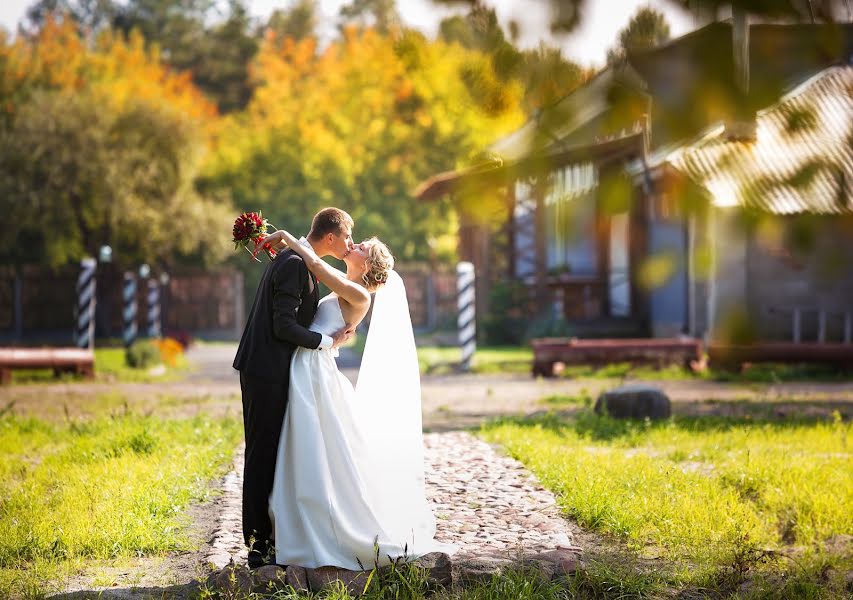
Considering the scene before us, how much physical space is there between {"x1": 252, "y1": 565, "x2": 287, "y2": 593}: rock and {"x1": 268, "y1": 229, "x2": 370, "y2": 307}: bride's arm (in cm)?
140

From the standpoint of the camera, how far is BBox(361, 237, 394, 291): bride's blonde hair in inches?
233

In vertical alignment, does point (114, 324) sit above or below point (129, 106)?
below

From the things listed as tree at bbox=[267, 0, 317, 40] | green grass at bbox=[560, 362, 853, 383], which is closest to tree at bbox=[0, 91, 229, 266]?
green grass at bbox=[560, 362, 853, 383]

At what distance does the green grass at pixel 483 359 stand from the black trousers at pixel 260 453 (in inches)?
534

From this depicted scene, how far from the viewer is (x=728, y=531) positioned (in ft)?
23.3

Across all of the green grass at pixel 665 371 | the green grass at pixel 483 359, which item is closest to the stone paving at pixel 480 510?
the green grass at pixel 665 371

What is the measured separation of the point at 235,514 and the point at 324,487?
199 cm

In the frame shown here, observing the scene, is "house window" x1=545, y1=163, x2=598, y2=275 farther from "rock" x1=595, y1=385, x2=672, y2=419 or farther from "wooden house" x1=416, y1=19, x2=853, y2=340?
"rock" x1=595, y1=385, x2=672, y2=419

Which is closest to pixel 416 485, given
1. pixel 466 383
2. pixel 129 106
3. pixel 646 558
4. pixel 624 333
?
pixel 646 558

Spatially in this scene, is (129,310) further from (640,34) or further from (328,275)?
(640,34)

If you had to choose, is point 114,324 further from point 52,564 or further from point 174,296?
point 52,564

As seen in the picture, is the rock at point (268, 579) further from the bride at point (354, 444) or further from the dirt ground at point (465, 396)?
the dirt ground at point (465, 396)

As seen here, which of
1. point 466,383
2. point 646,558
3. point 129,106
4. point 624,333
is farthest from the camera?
point 129,106

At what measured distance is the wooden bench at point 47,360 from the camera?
1769 cm
